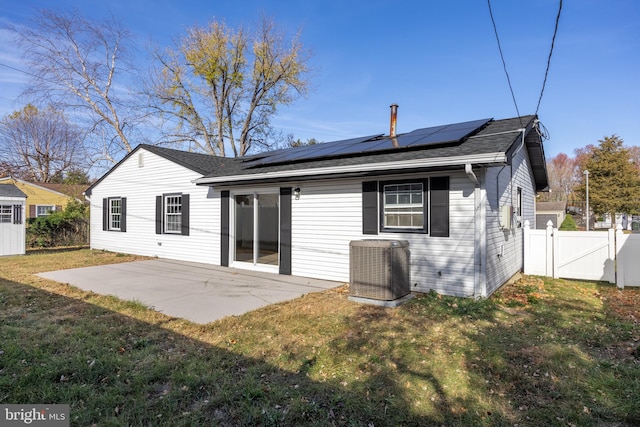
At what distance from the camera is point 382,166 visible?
20.6 ft

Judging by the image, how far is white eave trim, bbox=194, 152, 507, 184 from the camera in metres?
5.28

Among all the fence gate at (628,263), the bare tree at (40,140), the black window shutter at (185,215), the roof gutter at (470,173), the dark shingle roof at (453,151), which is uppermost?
the bare tree at (40,140)

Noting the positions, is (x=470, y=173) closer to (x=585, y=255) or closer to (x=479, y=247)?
(x=479, y=247)

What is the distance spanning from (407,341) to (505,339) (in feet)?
3.83

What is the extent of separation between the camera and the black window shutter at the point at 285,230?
8281 mm

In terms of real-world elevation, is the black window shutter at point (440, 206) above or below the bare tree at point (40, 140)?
below

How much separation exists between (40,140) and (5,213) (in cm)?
1708

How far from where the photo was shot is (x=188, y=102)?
2308cm

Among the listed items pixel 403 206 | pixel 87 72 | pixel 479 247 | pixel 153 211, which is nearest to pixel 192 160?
pixel 153 211

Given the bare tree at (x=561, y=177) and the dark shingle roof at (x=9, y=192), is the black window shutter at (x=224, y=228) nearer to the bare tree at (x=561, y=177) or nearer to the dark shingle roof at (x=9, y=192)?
the dark shingle roof at (x=9, y=192)

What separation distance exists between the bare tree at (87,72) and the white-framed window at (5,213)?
30.3 ft

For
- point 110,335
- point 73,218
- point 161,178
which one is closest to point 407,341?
point 110,335

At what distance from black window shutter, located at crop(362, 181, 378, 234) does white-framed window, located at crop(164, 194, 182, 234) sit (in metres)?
6.65

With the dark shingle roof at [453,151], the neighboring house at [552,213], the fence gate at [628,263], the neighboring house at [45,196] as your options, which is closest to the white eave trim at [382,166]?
the dark shingle roof at [453,151]
